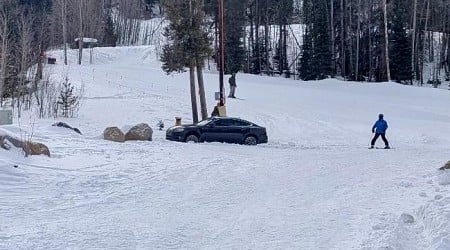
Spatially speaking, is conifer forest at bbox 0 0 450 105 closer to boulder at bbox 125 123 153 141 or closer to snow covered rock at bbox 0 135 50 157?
boulder at bbox 125 123 153 141

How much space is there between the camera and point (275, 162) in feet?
58.7

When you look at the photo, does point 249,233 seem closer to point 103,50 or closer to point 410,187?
point 410,187

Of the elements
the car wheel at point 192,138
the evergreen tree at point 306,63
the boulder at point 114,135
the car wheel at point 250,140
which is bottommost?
the car wheel at point 250,140

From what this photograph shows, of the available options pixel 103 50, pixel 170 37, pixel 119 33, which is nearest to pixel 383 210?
pixel 170 37

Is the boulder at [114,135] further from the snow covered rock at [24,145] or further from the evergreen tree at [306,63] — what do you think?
the evergreen tree at [306,63]

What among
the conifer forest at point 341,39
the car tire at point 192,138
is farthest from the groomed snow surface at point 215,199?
the conifer forest at point 341,39

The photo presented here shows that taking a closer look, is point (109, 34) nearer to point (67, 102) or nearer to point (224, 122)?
point (67, 102)

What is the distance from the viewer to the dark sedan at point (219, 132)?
87.1ft

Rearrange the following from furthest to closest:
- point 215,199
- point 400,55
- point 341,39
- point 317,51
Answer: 1. point 341,39
2. point 317,51
3. point 400,55
4. point 215,199

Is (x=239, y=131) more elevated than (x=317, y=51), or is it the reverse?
(x=317, y=51)

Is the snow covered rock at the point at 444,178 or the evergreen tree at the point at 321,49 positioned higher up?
the evergreen tree at the point at 321,49

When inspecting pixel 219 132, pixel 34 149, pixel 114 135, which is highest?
pixel 34 149

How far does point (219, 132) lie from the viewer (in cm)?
2675

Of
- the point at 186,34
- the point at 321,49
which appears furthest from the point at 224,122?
the point at 321,49
